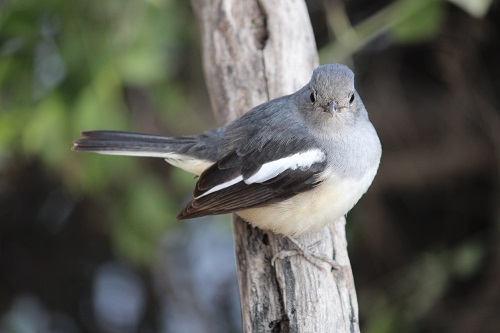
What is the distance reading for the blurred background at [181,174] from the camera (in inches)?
151

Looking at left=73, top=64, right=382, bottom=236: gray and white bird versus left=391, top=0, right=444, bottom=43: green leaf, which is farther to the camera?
left=391, top=0, right=444, bottom=43: green leaf

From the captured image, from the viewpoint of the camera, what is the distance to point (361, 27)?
4.12 metres

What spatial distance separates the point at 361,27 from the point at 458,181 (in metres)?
1.54

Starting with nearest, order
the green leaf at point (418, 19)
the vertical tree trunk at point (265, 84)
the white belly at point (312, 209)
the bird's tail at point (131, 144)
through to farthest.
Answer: the vertical tree trunk at point (265, 84) → the white belly at point (312, 209) → the bird's tail at point (131, 144) → the green leaf at point (418, 19)

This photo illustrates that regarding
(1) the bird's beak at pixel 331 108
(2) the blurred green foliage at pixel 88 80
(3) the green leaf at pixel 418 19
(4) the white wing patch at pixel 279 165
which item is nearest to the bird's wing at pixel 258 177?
(4) the white wing patch at pixel 279 165

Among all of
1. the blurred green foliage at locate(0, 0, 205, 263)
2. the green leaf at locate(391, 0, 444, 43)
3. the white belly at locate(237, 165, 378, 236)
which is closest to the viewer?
the white belly at locate(237, 165, 378, 236)

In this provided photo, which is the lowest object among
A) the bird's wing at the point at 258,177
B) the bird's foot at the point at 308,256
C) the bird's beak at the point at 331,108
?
the bird's foot at the point at 308,256

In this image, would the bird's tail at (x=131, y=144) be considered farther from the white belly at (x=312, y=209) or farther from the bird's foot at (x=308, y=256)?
the bird's foot at (x=308, y=256)

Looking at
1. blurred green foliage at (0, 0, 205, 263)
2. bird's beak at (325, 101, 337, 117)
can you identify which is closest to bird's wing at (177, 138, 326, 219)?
bird's beak at (325, 101, 337, 117)

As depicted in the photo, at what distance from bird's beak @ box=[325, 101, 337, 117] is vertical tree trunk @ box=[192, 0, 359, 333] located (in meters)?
0.37

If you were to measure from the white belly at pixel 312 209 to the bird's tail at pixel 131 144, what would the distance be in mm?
487

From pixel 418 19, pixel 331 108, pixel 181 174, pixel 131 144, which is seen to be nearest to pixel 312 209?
pixel 331 108

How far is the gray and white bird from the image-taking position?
10.1ft

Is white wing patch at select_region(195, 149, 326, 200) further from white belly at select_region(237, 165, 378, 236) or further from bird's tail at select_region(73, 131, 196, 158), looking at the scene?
bird's tail at select_region(73, 131, 196, 158)
